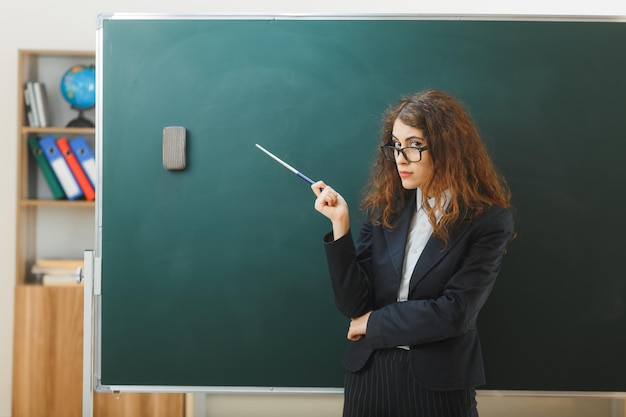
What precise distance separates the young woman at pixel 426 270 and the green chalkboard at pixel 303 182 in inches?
19.4

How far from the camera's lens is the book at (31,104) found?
134 inches

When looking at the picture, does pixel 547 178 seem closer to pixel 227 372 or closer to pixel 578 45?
pixel 578 45

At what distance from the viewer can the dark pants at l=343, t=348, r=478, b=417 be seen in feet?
5.77

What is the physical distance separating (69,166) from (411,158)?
228 cm

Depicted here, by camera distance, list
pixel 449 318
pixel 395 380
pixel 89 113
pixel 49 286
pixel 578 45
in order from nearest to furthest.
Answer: pixel 449 318, pixel 395 380, pixel 578 45, pixel 49 286, pixel 89 113

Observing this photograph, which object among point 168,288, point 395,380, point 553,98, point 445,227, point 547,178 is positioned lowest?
point 395,380

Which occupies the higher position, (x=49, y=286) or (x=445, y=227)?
(x=445, y=227)

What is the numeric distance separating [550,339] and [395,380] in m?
0.81

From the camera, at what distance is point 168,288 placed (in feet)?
7.67

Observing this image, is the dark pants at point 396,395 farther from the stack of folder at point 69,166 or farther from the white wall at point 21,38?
the white wall at point 21,38

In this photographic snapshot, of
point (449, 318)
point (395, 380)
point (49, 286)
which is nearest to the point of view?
point (449, 318)

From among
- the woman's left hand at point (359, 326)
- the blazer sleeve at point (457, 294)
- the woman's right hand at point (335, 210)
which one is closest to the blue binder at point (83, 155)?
the woman's right hand at point (335, 210)

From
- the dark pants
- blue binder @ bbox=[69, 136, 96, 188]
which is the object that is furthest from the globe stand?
the dark pants

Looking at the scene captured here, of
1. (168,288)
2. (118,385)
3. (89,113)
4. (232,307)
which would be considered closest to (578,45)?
(232,307)
